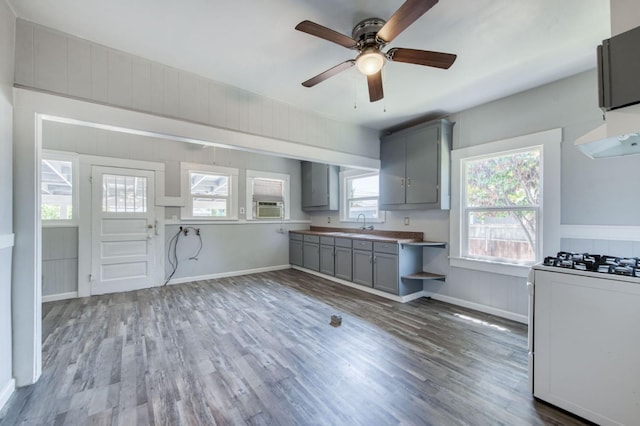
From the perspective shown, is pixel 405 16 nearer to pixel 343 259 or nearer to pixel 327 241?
pixel 343 259

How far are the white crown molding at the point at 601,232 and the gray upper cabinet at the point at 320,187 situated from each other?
3619 mm

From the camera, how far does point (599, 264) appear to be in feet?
5.67

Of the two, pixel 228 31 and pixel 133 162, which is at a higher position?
pixel 228 31

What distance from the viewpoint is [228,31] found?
2051 millimetres

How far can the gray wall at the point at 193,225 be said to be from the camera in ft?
12.7

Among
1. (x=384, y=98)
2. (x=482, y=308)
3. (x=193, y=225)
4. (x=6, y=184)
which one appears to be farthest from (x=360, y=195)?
(x=6, y=184)

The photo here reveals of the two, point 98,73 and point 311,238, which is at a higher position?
point 98,73

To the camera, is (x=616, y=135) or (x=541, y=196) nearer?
(x=616, y=135)

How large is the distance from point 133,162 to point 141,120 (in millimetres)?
2449

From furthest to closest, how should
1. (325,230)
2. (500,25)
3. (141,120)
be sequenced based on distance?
(325,230)
(141,120)
(500,25)

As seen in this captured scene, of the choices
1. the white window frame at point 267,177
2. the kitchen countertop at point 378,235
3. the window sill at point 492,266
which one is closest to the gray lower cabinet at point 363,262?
the kitchen countertop at point 378,235

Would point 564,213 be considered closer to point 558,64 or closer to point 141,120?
point 558,64

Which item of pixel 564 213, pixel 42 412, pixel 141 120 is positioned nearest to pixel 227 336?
pixel 42 412

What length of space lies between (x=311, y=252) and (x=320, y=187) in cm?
142
